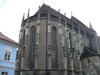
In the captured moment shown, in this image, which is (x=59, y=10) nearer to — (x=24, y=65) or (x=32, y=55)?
(x=32, y=55)

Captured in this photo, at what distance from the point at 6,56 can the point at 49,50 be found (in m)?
8.04

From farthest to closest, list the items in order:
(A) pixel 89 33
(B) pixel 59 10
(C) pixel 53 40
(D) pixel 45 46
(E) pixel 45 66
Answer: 1. (A) pixel 89 33
2. (B) pixel 59 10
3. (C) pixel 53 40
4. (D) pixel 45 46
5. (E) pixel 45 66

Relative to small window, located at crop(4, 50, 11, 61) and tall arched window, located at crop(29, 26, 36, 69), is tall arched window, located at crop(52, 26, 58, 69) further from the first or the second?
small window, located at crop(4, 50, 11, 61)

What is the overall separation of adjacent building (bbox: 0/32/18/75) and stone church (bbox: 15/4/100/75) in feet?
19.5

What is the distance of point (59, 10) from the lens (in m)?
31.5

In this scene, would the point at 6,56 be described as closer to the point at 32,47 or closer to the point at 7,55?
the point at 7,55

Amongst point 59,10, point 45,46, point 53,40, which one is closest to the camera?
point 45,46

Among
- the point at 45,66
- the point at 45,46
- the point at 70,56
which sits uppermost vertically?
the point at 45,46

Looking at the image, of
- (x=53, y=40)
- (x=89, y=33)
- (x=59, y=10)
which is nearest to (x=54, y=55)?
(x=53, y=40)

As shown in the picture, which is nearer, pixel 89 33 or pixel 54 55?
pixel 54 55

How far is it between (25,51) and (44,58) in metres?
3.55

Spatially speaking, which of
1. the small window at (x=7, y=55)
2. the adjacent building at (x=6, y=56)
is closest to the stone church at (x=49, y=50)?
the adjacent building at (x=6, y=56)

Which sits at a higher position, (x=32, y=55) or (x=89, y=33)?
(x=89, y=33)

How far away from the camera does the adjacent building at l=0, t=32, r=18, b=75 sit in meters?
13.9
